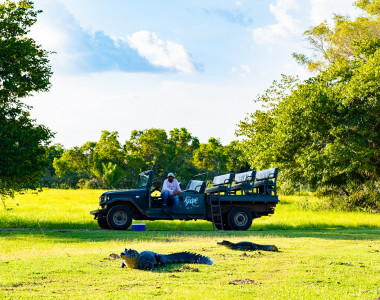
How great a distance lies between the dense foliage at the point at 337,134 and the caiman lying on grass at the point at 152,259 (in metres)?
20.1

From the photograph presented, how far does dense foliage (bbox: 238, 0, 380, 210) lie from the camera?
29.5 metres

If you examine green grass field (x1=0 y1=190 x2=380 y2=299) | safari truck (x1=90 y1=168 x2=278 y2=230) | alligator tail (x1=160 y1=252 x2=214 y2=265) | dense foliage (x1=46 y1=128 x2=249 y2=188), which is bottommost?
green grass field (x1=0 y1=190 x2=380 y2=299)

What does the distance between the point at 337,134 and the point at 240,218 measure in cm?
1184

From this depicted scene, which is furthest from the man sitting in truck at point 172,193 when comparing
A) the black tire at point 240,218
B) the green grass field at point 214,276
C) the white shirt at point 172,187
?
the green grass field at point 214,276

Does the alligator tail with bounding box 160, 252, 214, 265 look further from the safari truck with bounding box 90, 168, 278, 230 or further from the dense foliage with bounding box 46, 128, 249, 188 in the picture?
the dense foliage with bounding box 46, 128, 249, 188

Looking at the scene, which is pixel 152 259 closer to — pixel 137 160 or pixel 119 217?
pixel 119 217

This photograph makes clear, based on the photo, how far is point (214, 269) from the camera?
30.6ft

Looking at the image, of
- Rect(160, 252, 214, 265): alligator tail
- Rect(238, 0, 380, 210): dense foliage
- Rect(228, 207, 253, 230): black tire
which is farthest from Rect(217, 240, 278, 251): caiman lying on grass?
Rect(238, 0, 380, 210): dense foliage

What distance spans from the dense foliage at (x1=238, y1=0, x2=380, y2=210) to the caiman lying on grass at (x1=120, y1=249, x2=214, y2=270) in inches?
791

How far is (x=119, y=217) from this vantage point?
1997cm

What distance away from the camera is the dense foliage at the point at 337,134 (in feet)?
96.8

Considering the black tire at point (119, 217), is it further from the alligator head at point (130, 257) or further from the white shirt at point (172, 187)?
the alligator head at point (130, 257)

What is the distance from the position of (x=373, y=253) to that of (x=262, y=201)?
9166mm

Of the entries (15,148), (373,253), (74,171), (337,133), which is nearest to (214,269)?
(373,253)
